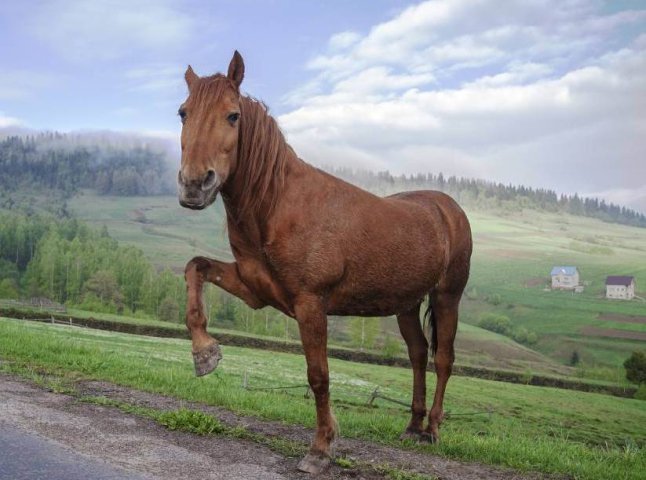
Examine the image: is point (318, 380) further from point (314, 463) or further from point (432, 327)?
point (432, 327)

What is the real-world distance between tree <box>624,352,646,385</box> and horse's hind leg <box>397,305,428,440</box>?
122996 millimetres

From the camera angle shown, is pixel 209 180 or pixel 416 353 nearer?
pixel 209 180

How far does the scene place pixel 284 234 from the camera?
6.84 m

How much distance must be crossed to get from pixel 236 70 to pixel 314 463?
442cm

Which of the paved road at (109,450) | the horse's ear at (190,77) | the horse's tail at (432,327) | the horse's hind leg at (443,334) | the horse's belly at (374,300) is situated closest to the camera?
the paved road at (109,450)

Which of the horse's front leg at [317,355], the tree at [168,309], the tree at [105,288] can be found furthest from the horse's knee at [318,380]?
the tree at [105,288]

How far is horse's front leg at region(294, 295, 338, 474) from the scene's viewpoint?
6.67 meters

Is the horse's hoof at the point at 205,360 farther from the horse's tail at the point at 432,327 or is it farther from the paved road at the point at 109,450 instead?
the horse's tail at the point at 432,327

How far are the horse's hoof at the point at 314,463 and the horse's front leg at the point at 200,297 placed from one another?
4.73 feet

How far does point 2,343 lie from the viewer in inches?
558

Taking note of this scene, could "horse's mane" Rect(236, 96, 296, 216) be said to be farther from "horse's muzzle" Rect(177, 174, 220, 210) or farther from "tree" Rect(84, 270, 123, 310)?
"tree" Rect(84, 270, 123, 310)

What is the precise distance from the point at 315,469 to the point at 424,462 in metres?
1.69

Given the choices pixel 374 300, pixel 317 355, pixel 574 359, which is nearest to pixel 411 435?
pixel 374 300

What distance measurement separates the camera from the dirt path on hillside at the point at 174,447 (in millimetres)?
6000
